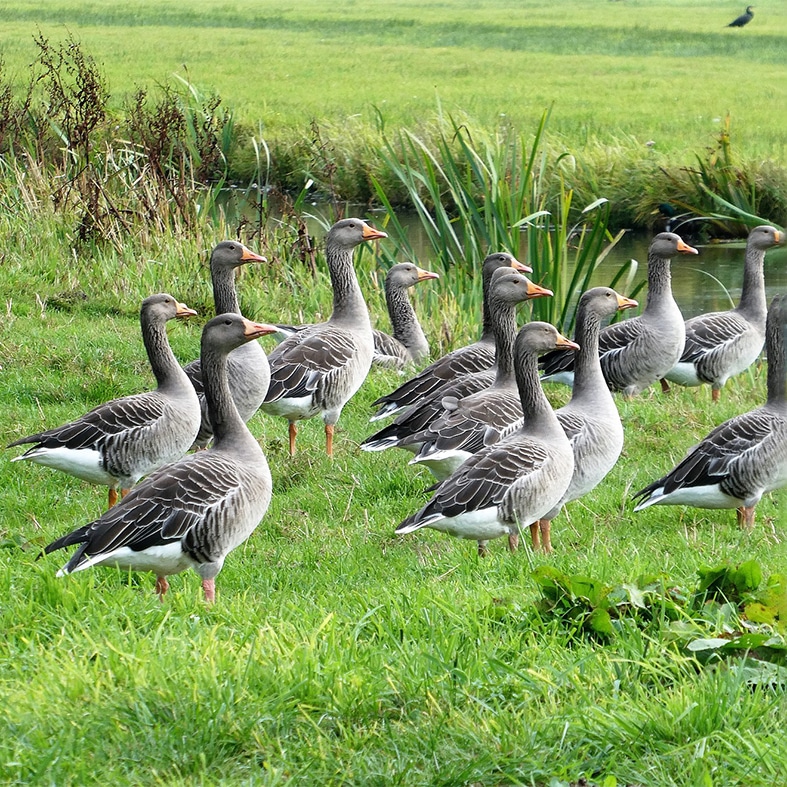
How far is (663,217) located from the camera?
20859mm

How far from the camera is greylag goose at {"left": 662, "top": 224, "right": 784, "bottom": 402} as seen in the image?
10703 millimetres

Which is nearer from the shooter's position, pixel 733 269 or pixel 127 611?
pixel 127 611

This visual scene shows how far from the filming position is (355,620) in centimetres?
452

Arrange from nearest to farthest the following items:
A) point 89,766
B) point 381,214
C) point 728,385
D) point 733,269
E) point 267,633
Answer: point 89,766 < point 267,633 < point 728,385 < point 733,269 < point 381,214

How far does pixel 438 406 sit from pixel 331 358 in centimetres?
145

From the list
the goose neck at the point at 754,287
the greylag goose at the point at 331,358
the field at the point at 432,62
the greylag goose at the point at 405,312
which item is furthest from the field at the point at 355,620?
the field at the point at 432,62

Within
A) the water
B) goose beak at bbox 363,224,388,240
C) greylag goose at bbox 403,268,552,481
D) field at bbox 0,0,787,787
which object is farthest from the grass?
the water

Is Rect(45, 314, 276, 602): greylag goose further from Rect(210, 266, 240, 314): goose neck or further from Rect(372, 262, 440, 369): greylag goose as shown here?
Rect(372, 262, 440, 369): greylag goose

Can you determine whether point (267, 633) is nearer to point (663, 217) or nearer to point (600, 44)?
point (663, 217)

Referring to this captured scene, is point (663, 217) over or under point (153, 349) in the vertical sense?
under

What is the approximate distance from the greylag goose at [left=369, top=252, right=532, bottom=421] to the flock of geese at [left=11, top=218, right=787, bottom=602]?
0.04ft

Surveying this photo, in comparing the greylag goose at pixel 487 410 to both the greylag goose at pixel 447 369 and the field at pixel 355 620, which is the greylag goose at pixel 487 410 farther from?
the greylag goose at pixel 447 369

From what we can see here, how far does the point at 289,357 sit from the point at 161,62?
24.5 m

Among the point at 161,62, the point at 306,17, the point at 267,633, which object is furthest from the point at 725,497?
the point at 306,17
